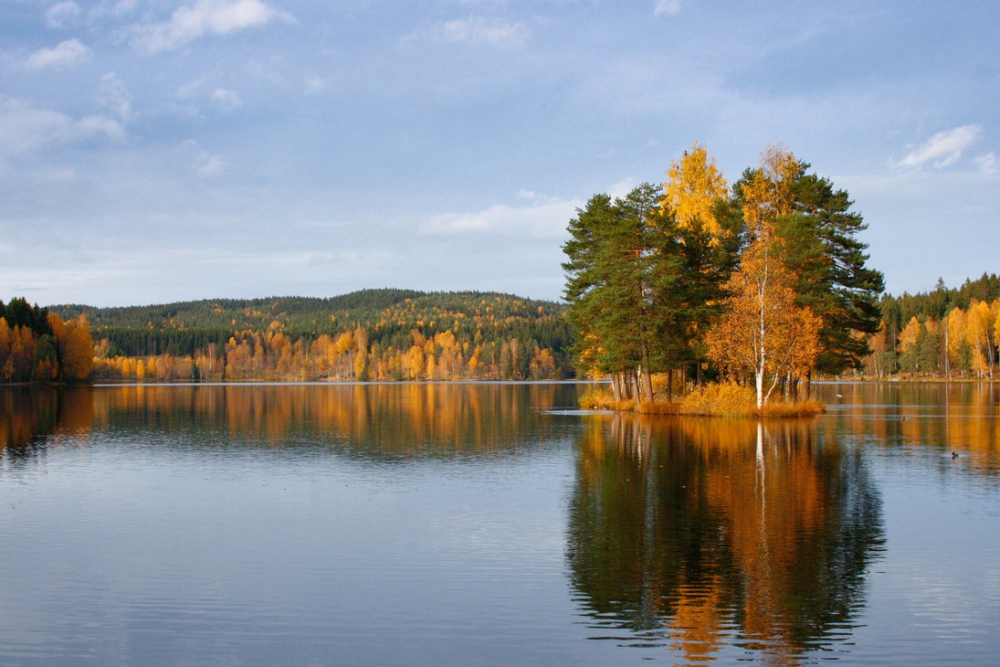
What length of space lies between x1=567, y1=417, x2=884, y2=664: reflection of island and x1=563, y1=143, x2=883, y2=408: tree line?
17.7m

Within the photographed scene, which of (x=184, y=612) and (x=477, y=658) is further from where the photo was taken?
(x=184, y=612)

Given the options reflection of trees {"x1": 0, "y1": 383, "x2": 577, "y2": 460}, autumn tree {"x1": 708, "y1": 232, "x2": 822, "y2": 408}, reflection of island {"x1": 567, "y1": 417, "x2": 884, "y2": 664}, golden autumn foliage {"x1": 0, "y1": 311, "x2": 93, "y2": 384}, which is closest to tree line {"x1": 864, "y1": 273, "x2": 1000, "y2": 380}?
autumn tree {"x1": 708, "y1": 232, "x2": 822, "y2": 408}

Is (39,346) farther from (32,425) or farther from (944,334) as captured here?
(944,334)

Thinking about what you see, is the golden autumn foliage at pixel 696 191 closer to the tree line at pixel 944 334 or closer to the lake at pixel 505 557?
the lake at pixel 505 557

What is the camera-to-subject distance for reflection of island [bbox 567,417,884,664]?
11.3m

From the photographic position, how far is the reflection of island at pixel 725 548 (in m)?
11.3

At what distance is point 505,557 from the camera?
50.3 feet

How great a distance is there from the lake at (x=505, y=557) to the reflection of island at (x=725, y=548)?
63 mm

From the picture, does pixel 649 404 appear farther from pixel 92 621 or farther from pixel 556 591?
pixel 92 621

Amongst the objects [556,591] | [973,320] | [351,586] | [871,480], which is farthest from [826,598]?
[973,320]

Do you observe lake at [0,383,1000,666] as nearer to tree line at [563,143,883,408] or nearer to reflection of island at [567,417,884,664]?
reflection of island at [567,417,884,664]

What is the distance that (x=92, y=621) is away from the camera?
1184cm

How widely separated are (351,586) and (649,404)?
40.2 meters

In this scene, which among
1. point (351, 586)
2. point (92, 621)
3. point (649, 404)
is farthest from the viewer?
point (649, 404)
